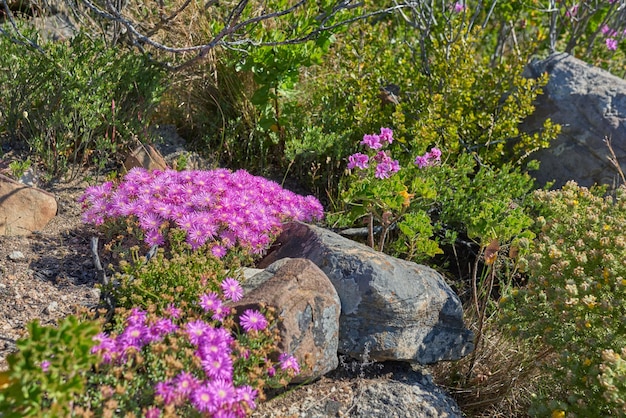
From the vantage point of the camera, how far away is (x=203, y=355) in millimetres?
2357

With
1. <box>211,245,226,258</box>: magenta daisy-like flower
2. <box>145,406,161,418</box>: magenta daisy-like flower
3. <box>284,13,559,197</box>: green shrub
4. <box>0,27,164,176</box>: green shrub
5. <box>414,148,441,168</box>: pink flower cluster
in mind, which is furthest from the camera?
<box>284,13,559,197</box>: green shrub

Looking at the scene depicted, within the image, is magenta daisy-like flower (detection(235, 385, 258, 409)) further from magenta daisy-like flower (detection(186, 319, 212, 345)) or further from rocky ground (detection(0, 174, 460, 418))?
rocky ground (detection(0, 174, 460, 418))

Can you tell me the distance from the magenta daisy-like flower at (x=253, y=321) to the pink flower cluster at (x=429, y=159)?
5.32 feet

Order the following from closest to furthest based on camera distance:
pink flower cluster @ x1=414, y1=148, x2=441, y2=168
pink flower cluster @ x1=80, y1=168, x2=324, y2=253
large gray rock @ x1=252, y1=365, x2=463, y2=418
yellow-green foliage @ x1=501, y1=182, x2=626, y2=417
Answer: yellow-green foliage @ x1=501, y1=182, x2=626, y2=417 < large gray rock @ x1=252, y1=365, x2=463, y2=418 < pink flower cluster @ x1=80, y1=168, x2=324, y2=253 < pink flower cluster @ x1=414, y1=148, x2=441, y2=168

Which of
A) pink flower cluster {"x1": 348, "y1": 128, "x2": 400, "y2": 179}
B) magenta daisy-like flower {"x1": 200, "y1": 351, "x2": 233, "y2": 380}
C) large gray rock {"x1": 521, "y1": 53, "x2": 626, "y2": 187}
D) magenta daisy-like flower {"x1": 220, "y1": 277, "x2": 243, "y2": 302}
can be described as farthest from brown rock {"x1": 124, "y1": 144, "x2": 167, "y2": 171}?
large gray rock {"x1": 521, "y1": 53, "x2": 626, "y2": 187}

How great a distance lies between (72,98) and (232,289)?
1852 mm

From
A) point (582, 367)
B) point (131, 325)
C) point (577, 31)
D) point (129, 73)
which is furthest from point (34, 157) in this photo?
point (577, 31)

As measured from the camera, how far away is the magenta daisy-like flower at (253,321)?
2531 mm

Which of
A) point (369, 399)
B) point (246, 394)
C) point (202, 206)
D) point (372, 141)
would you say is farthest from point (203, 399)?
point (372, 141)

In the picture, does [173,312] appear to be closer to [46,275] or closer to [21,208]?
[46,275]

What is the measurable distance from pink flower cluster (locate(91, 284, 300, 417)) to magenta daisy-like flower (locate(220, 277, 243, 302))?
12 cm

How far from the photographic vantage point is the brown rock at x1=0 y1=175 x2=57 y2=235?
3598 millimetres

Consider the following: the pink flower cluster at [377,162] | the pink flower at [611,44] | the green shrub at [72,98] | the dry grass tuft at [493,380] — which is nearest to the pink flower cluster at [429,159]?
the pink flower cluster at [377,162]

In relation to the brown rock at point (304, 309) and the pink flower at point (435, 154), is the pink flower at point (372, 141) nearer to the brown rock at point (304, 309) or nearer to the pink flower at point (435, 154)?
the pink flower at point (435, 154)
